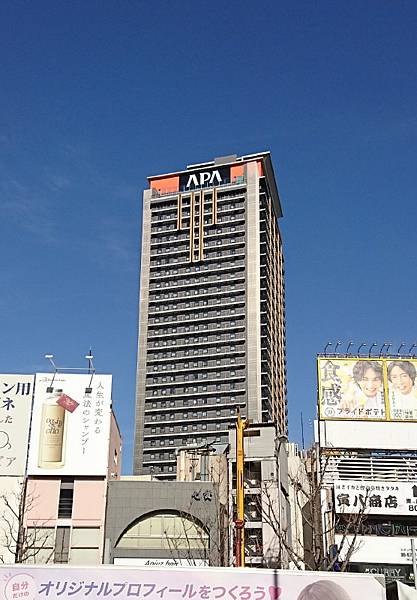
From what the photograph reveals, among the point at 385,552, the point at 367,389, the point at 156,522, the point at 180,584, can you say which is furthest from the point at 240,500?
the point at 367,389

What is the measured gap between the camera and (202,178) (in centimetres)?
10238

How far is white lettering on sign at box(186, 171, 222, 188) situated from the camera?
102 m

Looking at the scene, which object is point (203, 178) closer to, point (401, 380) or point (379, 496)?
point (401, 380)

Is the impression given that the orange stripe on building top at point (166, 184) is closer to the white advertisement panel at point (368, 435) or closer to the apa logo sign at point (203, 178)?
the apa logo sign at point (203, 178)

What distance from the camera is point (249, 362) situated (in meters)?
91.2

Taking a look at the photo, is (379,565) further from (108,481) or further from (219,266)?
(219,266)

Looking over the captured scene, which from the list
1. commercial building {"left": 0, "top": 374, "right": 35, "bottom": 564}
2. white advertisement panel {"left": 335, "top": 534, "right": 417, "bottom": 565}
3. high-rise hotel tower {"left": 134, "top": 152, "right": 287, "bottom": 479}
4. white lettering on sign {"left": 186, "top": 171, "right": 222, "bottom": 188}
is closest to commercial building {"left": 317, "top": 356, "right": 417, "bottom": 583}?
white advertisement panel {"left": 335, "top": 534, "right": 417, "bottom": 565}

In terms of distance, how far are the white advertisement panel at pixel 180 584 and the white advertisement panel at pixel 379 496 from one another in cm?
4003

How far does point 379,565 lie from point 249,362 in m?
44.8

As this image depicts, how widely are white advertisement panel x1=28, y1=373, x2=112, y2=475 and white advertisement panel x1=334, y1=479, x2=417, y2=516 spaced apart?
15827mm

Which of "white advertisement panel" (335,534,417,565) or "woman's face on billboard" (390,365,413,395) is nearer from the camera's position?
"white advertisement panel" (335,534,417,565)

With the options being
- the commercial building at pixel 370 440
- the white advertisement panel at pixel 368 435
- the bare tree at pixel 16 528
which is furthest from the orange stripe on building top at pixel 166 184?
the bare tree at pixel 16 528

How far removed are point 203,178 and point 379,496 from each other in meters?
60.8

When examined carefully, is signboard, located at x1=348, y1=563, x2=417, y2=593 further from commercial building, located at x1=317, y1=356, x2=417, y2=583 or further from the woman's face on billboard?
the woman's face on billboard
